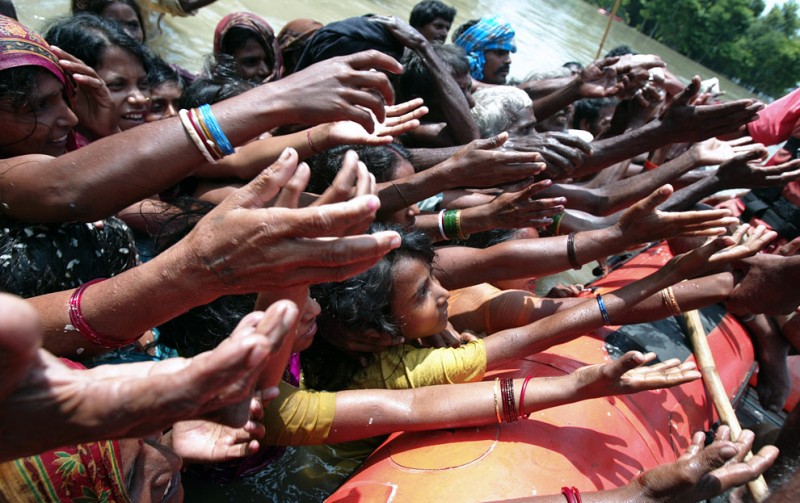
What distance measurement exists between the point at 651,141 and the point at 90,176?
281 centimetres

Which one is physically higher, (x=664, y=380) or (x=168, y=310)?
(x=168, y=310)

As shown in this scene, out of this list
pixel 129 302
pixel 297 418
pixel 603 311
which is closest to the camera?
pixel 129 302

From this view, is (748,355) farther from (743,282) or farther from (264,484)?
(264,484)

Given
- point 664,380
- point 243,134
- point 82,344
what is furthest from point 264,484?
point 664,380

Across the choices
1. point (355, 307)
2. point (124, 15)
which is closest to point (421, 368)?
point (355, 307)

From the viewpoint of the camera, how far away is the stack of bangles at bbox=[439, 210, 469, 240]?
8.43ft

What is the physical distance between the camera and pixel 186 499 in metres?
2.01

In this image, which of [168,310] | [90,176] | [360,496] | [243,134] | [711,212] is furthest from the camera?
[711,212]

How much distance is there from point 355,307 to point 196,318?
Result: 1.81ft

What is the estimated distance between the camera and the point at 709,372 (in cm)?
257

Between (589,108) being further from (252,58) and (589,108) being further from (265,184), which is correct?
(265,184)

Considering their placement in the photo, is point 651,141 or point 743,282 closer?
point 743,282

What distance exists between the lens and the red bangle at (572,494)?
1.55 meters

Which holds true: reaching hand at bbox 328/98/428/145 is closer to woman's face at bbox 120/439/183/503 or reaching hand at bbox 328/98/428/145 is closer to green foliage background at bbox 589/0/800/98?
woman's face at bbox 120/439/183/503
